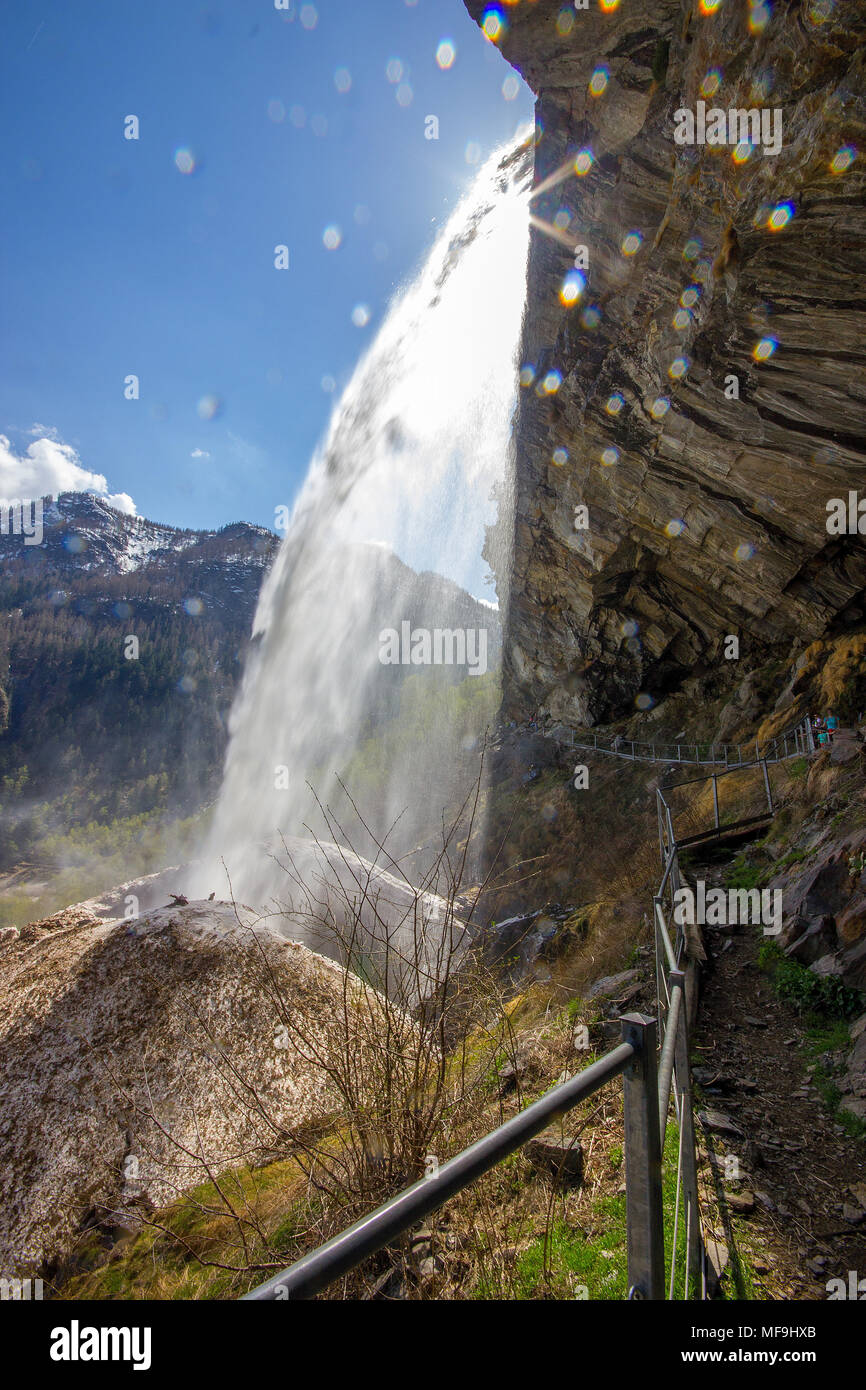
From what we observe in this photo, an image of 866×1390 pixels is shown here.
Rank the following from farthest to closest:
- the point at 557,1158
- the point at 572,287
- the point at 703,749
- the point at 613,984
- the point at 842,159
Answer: the point at 572,287 < the point at 703,749 < the point at 842,159 < the point at 613,984 < the point at 557,1158

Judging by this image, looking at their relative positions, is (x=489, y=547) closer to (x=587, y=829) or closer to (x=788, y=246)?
(x=587, y=829)

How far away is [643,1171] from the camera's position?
1.74m

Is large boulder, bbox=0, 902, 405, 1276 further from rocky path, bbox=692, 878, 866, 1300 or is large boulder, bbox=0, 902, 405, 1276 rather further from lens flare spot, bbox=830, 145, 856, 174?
lens flare spot, bbox=830, 145, 856, 174

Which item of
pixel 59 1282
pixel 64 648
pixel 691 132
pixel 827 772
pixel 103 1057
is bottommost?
pixel 59 1282

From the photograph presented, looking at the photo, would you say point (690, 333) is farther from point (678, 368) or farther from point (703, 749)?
point (703, 749)

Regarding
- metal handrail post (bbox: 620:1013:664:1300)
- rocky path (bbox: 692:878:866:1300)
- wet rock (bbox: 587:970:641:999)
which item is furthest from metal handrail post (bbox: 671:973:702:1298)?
wet rock (bbox: 587:970:641:999)

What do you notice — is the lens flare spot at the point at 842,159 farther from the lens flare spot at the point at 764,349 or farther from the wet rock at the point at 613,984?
the wet rock at the point at 613,984

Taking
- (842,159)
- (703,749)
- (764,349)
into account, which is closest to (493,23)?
(764,349)

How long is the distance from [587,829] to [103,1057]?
1637 cm

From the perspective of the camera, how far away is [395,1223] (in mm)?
1201

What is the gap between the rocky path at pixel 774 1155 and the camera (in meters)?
3.12

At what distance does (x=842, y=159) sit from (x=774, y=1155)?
1359 centimetres

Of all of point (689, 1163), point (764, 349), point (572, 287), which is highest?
point (572, 287)
